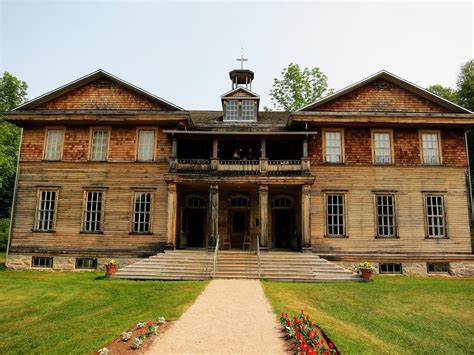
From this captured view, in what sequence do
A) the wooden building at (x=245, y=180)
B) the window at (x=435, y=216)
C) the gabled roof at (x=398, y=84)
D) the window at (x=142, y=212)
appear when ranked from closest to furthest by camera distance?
the wooden building at (x=245, y=180), the window at (x=435, y=216), the window at (x=142, y=212), the gabled roof at (x=398, y=84)

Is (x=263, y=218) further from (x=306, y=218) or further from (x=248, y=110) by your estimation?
(x=248, y=110)

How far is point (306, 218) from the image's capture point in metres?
18.2

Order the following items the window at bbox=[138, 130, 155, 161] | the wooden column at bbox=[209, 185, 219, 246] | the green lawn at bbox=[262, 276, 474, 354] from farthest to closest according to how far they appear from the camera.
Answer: the window at bbox=[138, 130, 155, 161] < the wooden column at bbox=[209, 185, 219, 246] < the green lawn at bbox=[262, 276, 474, 354]

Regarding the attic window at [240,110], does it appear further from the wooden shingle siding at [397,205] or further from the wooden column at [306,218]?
the wooden column at [306,218]

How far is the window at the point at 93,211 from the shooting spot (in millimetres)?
19672

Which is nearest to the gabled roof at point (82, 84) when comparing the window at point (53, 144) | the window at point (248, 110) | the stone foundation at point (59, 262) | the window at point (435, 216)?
the window at point (53, 144)

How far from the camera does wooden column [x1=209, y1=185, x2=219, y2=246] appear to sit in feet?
59.0

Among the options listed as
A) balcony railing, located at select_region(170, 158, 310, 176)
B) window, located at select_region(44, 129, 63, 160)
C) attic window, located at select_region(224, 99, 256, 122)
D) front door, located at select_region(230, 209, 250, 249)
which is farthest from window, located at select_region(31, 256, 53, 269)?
attic window, located at select_region(224, 99, 256, 122)

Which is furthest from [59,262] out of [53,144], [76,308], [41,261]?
[76,308]

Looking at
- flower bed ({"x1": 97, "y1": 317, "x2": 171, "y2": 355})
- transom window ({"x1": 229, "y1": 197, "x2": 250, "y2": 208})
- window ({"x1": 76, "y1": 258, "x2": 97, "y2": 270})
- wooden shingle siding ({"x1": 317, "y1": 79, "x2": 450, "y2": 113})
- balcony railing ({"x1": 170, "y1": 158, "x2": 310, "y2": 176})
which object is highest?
wooden shingle siding ({"x1": 317, "y1": 79, "x2": 450, "y2": 113})

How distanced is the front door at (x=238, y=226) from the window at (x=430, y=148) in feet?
35.3

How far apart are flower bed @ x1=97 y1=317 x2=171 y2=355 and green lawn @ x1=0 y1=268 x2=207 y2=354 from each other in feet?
1.16

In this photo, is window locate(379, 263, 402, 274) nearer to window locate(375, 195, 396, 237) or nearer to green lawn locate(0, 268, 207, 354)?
window locate(375, 195, 396, 237)

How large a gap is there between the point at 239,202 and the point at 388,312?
463 inches
